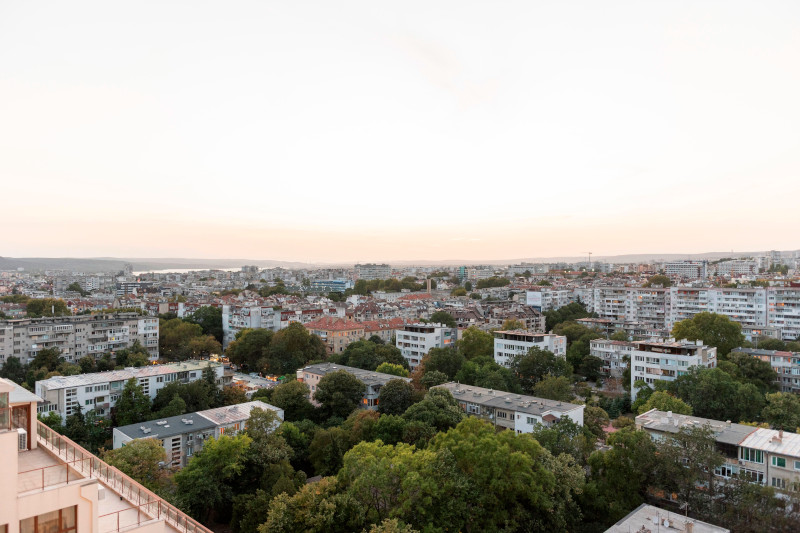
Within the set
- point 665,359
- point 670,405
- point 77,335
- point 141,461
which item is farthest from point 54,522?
point 77,335

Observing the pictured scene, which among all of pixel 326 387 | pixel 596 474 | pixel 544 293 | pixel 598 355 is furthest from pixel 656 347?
pixel 544 293

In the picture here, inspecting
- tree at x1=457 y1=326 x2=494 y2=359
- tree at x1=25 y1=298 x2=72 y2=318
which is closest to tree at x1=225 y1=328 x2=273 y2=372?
tree at x1=457 y1=326 x2=494 y2=359

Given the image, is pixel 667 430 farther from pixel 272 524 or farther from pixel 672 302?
pixel 672 302

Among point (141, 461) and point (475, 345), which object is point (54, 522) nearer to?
point (141, 461)

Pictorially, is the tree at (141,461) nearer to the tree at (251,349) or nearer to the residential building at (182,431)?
the residential building at (182,431)

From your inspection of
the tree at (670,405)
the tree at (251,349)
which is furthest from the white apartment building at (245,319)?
the tree at (670,405)
